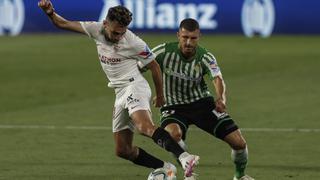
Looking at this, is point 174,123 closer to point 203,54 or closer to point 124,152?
point 124,152

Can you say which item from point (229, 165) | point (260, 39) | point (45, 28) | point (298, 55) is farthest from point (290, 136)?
point (45, 28)

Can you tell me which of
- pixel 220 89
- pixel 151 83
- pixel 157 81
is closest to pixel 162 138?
pixel 157 81

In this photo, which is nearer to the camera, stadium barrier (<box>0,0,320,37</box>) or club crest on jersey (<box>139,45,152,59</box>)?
club crest on jersey (<box>139,45,152,59</box>)

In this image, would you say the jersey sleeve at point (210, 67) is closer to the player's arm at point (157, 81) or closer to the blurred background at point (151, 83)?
the player's arm at point (157, 81)

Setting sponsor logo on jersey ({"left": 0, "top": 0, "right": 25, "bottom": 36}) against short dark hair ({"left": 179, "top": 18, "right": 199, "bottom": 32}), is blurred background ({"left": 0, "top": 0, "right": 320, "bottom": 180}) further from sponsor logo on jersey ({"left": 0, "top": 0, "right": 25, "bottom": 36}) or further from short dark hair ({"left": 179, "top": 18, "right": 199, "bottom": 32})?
short dark hair ({"left": 179, "top": 18, "right": 199, "bottom": 32})

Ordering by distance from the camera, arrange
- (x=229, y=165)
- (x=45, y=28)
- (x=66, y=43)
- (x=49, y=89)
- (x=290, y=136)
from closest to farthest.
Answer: (x=229, y=165) < (x=290, y=136) < (x=49, y=89) < (x=66, y=43) < (x=45, y=28)

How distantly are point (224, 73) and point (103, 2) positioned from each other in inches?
525

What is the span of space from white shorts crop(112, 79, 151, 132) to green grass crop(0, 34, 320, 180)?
2.29 feet

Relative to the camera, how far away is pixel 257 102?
19.3 metres

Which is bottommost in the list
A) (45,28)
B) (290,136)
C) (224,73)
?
(45,28)

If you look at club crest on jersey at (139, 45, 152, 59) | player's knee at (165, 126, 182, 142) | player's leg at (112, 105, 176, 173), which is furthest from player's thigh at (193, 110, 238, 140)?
→ club crest on jersey at (139, 45, 152, 59)

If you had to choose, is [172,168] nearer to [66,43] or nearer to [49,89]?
[49,89]

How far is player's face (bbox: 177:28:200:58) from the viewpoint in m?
10.9

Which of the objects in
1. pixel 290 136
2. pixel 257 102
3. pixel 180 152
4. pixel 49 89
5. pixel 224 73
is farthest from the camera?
pixel 224 73
